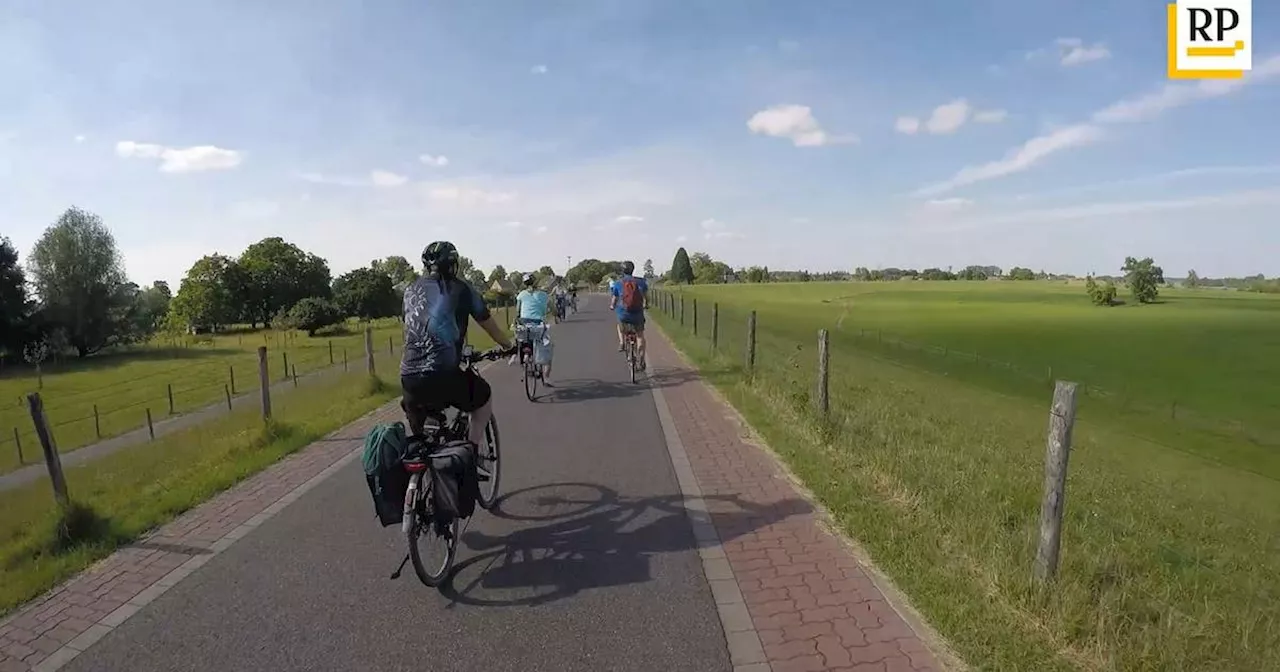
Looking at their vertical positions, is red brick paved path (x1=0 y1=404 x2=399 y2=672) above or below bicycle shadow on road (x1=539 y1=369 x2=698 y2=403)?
below

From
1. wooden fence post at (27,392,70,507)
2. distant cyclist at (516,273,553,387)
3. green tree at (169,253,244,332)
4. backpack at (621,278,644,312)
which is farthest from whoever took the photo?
green tree at (169,253,244,332)

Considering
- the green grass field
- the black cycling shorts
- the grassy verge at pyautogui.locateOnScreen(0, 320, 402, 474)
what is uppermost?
the black cycling shorts

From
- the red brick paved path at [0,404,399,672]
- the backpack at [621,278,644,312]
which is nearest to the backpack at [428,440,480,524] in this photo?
the red brick paved path at [0,404,399,672]

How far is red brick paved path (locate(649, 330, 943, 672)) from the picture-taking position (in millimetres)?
3184

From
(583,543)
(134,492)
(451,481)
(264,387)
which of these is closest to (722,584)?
(583,543)

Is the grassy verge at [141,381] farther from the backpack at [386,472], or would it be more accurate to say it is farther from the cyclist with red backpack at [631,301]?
the backpack at [386,472]

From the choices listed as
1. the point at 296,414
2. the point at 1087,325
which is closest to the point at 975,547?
the point at 296,414

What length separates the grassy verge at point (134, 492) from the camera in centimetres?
473

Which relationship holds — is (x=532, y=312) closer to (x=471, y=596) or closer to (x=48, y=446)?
(x=48, y=446)

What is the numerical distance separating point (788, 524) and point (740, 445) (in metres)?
2.43

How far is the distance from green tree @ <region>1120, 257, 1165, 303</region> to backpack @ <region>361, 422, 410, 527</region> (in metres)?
88.9

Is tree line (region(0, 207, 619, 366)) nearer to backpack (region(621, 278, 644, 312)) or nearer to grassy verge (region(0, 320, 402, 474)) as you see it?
grassy verge (region(0, 320, 402, 474))

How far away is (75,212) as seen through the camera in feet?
212

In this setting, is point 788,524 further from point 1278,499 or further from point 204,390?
point 204,390
